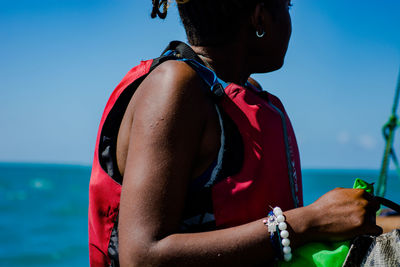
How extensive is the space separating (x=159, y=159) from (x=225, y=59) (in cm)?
57

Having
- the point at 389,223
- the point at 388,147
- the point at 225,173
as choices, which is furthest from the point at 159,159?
the point at 388,147

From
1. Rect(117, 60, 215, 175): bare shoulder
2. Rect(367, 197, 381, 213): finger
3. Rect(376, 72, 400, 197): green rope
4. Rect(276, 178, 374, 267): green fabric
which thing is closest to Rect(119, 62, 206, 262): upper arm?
Rect(117, 60, 215, 175): bare shoulder

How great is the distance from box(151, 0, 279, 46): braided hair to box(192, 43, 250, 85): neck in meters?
0.03

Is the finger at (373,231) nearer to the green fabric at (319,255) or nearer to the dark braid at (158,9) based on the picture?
the green fabric at (319,255)

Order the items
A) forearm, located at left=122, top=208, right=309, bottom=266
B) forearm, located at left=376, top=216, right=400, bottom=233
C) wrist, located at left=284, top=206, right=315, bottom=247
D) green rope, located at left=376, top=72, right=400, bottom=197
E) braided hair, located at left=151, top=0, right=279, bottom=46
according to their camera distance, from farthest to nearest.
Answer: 1. green rope, located at left=376, top=72, right=400, bottom=197
2. forearm, located at left=376, top=216, right=400, bottom=233
3. braided hair, located at left=151, top=0, right=279, bottom=46
4. wrist, located at left=284, top=206, right=315, bottom=247
5. forearm, located at left=122, top=208, right=309, bottom=266

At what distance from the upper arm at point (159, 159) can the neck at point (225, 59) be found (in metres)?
0.30

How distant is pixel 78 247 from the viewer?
20.2 metres

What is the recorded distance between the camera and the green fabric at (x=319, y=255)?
136cm

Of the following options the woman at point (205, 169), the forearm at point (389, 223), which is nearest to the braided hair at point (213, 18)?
the woman at point (205, 169)

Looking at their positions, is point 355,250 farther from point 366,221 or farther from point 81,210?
point 81,210

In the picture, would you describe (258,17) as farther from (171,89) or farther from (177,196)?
(177,196)

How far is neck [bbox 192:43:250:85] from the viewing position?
1.64 meters

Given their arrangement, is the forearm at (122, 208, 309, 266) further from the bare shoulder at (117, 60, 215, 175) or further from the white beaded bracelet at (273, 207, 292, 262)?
the bare shoulder at (117, 60, 215, 175)

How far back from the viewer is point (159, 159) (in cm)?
126
